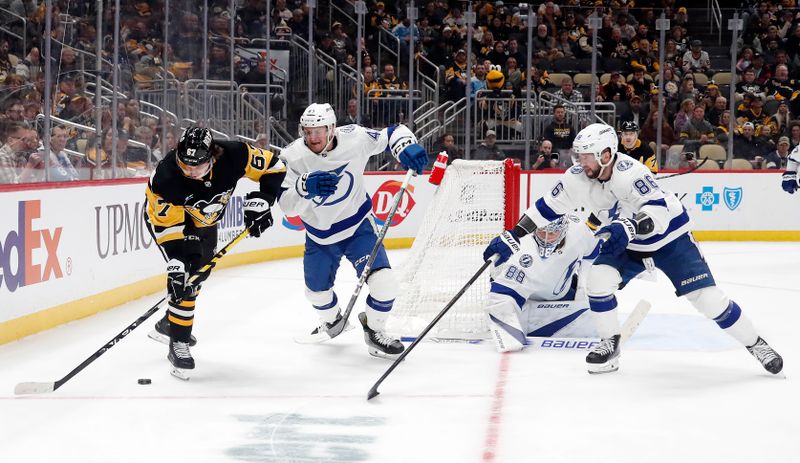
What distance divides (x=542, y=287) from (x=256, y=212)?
159 cm

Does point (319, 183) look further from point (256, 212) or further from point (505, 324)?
point (505, 324)

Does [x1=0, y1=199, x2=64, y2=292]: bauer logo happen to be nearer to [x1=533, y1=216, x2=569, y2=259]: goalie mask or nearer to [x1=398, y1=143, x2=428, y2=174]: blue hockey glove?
[x1=398, y1=143, x2=428, y2=174]: blue hockey glove

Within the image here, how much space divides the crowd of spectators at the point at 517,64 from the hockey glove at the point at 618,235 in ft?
12.2

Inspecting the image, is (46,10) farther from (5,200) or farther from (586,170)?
(586,170)

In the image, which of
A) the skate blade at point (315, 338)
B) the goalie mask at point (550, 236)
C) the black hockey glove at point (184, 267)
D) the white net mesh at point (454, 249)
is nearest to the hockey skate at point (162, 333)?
the skate blade at point (315, 338)

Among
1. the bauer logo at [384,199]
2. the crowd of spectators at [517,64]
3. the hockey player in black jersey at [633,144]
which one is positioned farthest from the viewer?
the bauer logo at [384,199]

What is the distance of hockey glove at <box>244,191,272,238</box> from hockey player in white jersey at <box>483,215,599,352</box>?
130 centimetres

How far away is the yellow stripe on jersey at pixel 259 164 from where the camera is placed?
465cm

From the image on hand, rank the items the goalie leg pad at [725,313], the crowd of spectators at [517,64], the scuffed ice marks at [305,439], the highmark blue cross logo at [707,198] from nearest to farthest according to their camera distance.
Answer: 1. the scuffed ice marks at [305,439]
2. the goalie leg pad at [725,313]
3. the crowd of spectators at [517,64]
4. the highmark blue cross logo at [707,198]

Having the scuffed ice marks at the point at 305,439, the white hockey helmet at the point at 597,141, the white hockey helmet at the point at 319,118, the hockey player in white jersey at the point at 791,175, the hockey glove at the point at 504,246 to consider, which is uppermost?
the white hockey helmet at the point at 319,118

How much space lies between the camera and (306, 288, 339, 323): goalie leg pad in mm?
5266

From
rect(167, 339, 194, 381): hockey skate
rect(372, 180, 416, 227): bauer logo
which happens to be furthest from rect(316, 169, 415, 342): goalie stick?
rect(372, 180, 416, 227): bauer logo

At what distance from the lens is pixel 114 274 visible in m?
6.50

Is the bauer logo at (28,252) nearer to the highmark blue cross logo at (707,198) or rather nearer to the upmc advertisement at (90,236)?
the upmc advertisement at (90,236)
